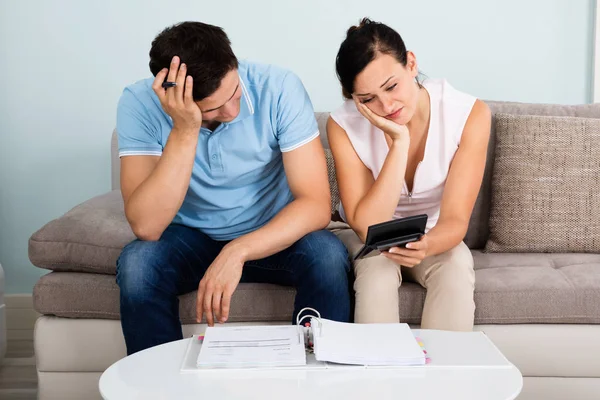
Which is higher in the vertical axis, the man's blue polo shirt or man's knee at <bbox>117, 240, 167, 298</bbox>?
the man's blue polo shirt

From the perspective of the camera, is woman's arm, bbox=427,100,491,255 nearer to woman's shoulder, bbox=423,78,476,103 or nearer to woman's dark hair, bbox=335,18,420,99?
woman's shoulder, bbox=423,78,476,103

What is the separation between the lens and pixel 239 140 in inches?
75.9

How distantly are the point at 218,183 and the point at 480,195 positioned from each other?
0.93 meters

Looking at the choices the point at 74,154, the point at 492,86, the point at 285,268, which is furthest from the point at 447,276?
the point at 74,154

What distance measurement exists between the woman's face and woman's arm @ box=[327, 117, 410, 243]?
82 millimetres

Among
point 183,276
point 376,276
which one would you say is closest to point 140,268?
point 183,276

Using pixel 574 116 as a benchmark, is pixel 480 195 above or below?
below

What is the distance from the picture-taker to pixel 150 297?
1.77m

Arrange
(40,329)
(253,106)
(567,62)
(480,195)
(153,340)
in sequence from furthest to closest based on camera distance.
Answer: (567,62) → (480,195) → (40,329) → (253,106) → (153,340)

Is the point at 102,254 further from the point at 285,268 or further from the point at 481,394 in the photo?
the point at 481,394

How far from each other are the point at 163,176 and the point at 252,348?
598 mm

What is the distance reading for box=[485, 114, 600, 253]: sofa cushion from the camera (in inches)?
91.9

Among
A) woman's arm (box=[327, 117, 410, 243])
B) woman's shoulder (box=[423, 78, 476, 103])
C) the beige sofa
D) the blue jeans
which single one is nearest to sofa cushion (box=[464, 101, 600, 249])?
the beige sofa

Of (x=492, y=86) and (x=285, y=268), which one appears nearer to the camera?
(x=285, y=268)
